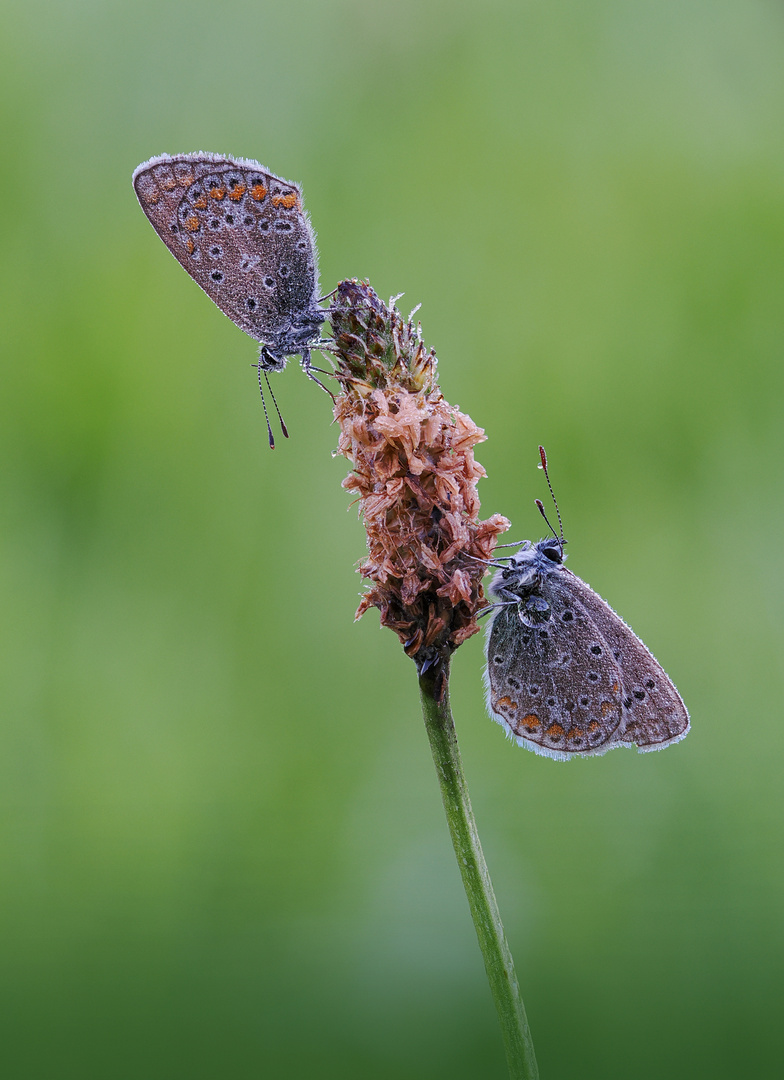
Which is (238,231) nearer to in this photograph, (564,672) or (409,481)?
(409,481)

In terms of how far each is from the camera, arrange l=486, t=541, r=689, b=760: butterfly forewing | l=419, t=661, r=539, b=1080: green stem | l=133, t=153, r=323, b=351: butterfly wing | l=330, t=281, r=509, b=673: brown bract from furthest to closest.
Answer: l=486, t=541, r=689, b=760: butterfly forewing, l=133, t=153, r=323, b=351: butterfly wing, l=330, t=281, r=509, b=673: brown bract, l=419, t=661, r=539, b=1080: green stem

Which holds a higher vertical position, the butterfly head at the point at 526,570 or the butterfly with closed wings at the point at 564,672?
the butterfly head at the point at 526,570

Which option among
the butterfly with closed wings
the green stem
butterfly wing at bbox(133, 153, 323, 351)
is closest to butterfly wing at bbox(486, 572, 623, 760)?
the butterfly with closed wings

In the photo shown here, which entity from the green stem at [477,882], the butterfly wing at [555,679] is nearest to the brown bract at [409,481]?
the green stem at [477,882]

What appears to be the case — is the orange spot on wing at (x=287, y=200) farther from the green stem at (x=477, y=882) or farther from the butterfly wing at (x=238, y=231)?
the green stem at (x=477, y=882)

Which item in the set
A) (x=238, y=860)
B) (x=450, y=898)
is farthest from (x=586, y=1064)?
(x=238, y=860)

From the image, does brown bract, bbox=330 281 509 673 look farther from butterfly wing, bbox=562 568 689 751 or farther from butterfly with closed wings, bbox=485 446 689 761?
butterfly wing, bbox=562 568 689 751
